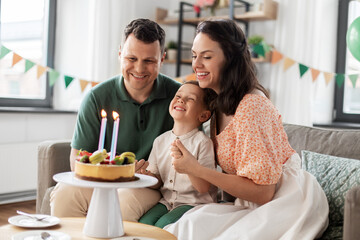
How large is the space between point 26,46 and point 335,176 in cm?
348

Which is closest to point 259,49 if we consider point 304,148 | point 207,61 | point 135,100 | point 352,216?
point 304,148

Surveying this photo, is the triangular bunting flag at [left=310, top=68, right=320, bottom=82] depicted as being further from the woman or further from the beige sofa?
the woman

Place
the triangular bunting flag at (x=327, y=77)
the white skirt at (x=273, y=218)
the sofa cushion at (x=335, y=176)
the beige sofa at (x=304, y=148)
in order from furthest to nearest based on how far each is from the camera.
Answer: the triangular bunting flag at (x=327, y=77) → the beige sofa at (x=304, y=148) → the sofa cushion at (x=335, y=176) → the white skirt at (x=273, y=218)

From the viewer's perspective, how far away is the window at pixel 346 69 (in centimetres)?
429

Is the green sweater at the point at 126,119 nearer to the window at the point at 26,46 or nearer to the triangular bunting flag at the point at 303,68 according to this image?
the triangular bunting flag at the point at 303,68

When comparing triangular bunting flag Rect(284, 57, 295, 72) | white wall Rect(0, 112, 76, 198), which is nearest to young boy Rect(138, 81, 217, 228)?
white wall Rect(0, 112, 76, 198)

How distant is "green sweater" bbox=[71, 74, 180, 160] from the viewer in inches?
86.8

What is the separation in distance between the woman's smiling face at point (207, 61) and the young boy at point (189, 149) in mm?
97

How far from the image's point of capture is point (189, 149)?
6.37ft

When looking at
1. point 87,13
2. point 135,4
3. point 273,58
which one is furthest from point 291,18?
point 87,13

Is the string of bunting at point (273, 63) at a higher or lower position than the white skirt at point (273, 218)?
higher

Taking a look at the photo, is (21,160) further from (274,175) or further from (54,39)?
(274,175)

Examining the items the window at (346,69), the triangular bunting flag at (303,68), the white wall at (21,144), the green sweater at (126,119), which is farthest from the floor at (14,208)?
the window at (346,69)

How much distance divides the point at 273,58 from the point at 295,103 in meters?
0.46
